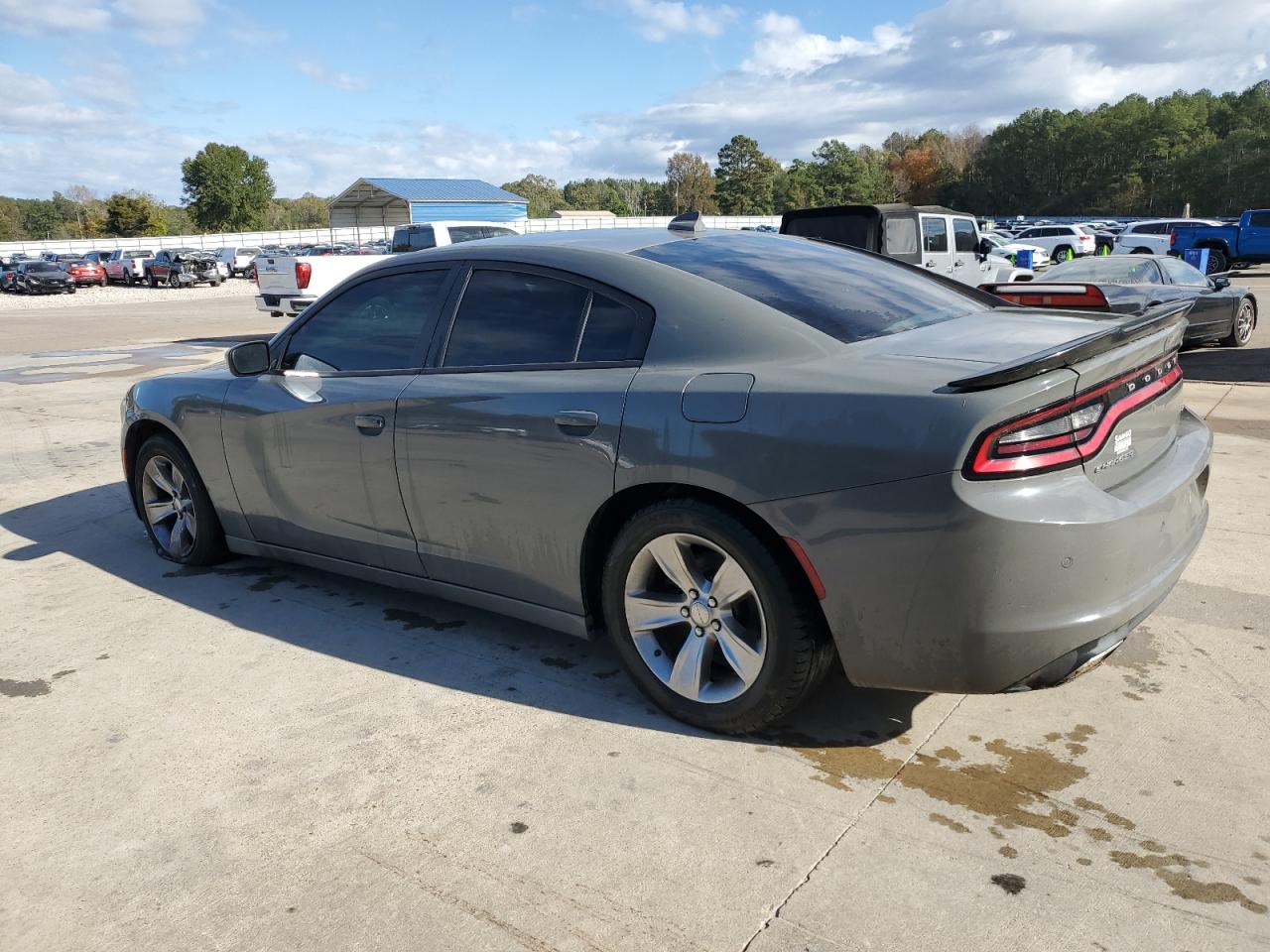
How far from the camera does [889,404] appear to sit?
2631 millimetres

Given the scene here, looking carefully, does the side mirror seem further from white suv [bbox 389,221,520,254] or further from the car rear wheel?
white suv [bbox 389,221,520,254]

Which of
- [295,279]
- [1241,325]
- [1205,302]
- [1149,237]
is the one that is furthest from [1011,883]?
[1149,237]

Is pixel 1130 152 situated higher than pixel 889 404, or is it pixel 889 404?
pixel 1130 152

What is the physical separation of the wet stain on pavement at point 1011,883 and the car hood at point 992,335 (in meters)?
1.34

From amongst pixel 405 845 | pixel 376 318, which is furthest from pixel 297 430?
pixel 405 845

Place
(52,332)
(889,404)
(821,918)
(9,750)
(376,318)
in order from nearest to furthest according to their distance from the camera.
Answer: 1. (821,918)
2. (889,404)
3. (9,750)
4. (376,318)
5. (52,332)

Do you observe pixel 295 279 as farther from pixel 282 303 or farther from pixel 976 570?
pixel 976 570

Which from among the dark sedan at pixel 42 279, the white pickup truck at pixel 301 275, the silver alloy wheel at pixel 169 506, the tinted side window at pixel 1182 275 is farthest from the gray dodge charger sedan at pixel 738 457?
the dark sedan at pixel 42 279

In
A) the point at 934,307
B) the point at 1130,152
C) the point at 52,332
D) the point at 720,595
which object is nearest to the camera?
the point at 720,595

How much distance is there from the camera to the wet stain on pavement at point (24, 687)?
3.69 m

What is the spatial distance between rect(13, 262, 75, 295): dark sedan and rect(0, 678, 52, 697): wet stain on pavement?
45461 millimetres

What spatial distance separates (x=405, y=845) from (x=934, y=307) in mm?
2552

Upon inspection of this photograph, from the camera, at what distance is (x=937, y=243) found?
15.5 meters

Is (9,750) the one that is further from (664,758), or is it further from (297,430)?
(664,758)
